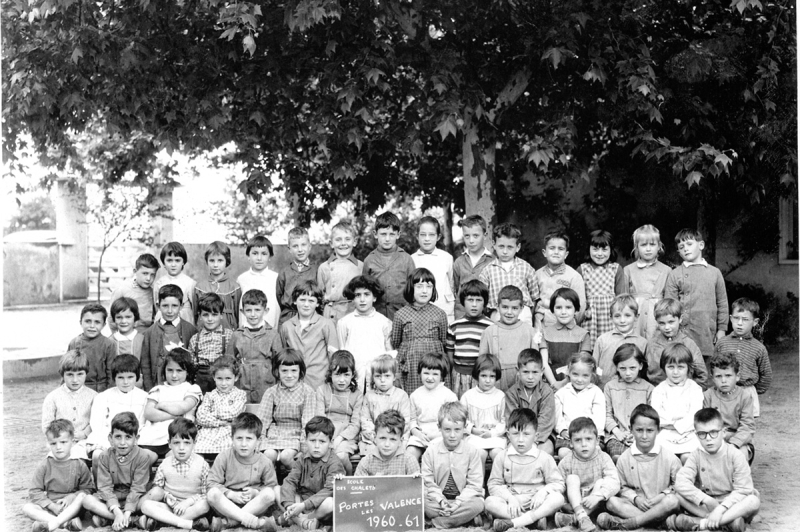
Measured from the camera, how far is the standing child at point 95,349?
626cm

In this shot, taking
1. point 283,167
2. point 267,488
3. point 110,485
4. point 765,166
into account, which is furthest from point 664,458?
point 283,167

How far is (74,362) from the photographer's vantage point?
5.86 metres

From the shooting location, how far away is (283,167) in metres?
11.4

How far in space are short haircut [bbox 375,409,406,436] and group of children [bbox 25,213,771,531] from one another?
1 centimetres

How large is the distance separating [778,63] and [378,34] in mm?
3984

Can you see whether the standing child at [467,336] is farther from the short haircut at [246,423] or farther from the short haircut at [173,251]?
the short haircut at [173,251]

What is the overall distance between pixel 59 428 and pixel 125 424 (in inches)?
15.1

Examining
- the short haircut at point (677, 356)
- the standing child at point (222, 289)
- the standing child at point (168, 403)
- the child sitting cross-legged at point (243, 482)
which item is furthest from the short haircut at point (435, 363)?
the standing child at point (222, 289)

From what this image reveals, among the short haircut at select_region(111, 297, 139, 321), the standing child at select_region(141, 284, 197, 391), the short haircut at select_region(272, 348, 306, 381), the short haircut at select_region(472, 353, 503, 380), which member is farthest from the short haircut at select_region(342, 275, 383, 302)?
the short haircut at select_region(111, 297, 139, 321)

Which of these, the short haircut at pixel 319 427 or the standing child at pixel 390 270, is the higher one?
the standing child at pixel 390 270

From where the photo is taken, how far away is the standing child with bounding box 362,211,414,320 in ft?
22.4

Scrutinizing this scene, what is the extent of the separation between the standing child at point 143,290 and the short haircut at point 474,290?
243 cm

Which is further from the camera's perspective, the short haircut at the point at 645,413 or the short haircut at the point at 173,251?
the short haircut at the point at 173,251

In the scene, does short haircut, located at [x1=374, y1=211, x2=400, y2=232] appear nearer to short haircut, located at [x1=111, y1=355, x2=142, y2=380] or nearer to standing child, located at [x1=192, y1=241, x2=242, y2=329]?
standing child, located at [x1=192, y1=241, x2=242, y2=329]
